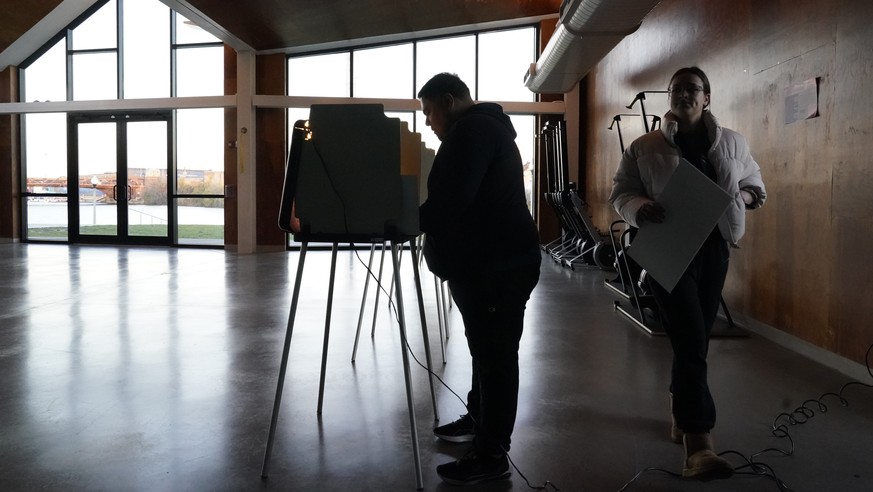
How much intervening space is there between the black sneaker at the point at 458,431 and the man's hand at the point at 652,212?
982mm

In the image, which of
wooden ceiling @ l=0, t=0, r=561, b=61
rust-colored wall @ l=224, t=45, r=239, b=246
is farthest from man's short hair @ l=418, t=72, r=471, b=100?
rust-colored wall @ l=224, t=45, r=239, b=246

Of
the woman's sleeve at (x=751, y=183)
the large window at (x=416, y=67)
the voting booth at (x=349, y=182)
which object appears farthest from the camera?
the large window at (x=416, y=67)

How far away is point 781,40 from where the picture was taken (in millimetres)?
4172

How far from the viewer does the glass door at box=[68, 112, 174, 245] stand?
11.7 meters

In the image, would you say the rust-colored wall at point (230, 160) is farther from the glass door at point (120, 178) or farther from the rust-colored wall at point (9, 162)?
the rust-colored wall at point (9, 162)

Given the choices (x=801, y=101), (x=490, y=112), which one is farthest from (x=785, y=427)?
(x=801, y=101)

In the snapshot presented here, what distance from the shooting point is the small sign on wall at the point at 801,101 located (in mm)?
3771

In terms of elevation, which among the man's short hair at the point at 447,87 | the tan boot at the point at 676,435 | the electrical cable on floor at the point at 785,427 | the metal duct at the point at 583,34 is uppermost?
the metal duct at the point at 583,34

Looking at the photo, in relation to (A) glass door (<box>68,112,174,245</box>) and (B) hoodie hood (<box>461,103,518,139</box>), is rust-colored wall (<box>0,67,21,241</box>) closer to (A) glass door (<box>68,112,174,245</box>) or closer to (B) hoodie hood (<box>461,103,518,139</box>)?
(A) glass door (<box>68,112,174,245</box>)

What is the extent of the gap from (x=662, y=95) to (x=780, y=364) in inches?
146

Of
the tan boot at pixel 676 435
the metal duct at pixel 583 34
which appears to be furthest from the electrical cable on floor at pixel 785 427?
the metal duct at pixel 583 34

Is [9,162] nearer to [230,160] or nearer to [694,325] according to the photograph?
[230,160]

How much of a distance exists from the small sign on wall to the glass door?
10418 mm

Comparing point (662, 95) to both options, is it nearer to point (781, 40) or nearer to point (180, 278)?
point (781, 40)
